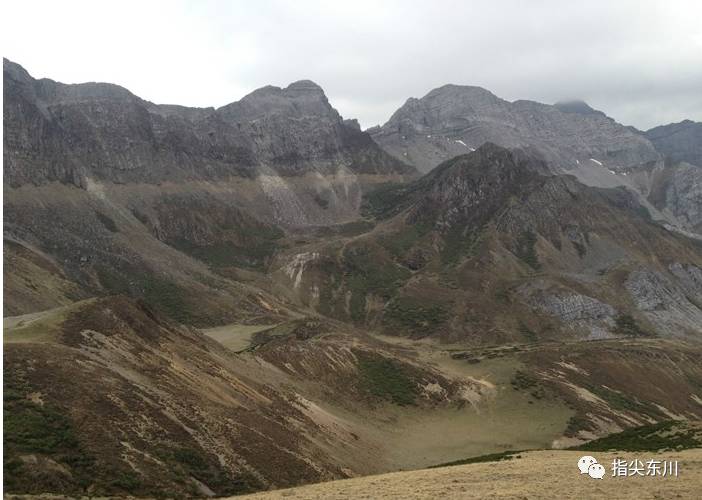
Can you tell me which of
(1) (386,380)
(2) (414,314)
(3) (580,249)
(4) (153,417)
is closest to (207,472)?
(4) (153,417)

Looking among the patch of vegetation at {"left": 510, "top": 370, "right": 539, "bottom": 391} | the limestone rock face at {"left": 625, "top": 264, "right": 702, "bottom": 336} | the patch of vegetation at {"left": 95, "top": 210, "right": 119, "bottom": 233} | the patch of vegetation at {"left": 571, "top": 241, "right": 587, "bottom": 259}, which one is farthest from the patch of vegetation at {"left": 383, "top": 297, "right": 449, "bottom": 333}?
the patch of vegetation at {"left": 95, "top": 210, "right": 119, "bottom": 233}

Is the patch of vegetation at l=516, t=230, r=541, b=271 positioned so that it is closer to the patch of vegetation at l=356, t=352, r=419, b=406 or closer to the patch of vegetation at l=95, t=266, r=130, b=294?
the patch of vegetation at l=356, t=352, r=419, b=406

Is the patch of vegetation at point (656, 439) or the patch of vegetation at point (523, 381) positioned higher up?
the patch of vegetation at point (656, 439)

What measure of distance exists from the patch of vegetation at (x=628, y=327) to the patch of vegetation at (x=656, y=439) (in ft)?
364

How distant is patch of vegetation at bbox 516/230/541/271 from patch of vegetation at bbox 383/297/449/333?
146 feet

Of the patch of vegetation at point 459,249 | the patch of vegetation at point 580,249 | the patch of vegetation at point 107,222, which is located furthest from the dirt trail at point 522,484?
the patch of vegetation at point 580,249

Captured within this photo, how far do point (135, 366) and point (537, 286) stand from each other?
13296cm

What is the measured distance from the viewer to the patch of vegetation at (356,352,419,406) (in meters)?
80.1

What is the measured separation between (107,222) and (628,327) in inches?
5765

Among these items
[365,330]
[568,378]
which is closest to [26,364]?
[568,378]

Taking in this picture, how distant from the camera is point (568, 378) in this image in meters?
94.2

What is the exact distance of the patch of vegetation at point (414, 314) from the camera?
14950 cm

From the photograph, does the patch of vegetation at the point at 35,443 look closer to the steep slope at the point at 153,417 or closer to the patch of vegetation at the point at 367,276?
the steep slope at the point at 153,417

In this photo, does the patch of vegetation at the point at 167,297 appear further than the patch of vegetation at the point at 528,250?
No
